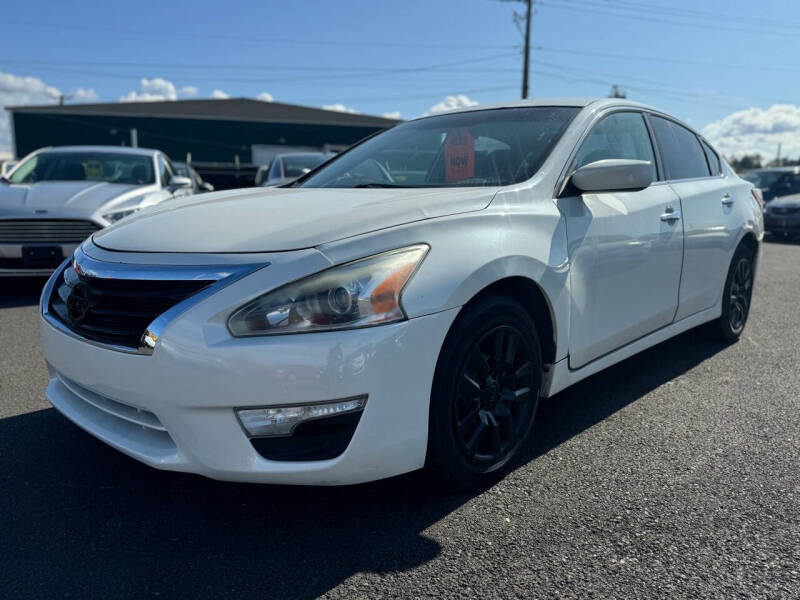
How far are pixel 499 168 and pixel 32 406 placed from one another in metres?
2.55

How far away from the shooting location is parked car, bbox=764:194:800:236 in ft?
44.4

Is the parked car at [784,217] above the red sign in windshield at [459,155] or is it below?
below

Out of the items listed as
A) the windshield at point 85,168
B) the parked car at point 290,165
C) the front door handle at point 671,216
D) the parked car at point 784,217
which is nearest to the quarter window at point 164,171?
the windshield at point 85,168

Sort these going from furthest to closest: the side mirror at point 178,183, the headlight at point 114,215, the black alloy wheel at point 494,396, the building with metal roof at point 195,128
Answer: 1. the building with metal roof at point 195,128
2. the side mirror at point 178,183
3. the headlight at point 114,215
4. the black alloy wheel at point 494,396

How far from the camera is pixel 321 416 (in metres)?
1.98

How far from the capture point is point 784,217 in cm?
1368

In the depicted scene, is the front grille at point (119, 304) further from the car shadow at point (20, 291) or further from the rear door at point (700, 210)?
the car shadow at point (20, 291)

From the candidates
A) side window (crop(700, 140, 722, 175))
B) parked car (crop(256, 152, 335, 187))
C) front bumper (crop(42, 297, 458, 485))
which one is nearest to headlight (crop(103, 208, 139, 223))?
parked car (crop(256, 152, 335, 187))

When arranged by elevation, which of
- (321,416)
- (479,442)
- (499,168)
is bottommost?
(479,442)

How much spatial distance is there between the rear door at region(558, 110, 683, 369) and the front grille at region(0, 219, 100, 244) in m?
4.43

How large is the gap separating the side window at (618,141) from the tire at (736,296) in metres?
1.25

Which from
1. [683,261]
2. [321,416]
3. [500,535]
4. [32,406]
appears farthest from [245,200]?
[683,261]

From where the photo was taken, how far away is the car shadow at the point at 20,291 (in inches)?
222

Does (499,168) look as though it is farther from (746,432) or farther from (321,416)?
(746,432)
